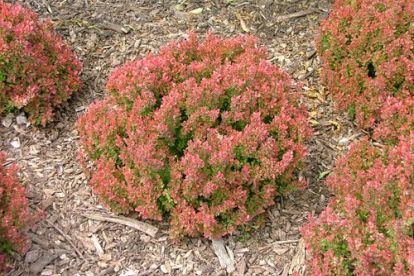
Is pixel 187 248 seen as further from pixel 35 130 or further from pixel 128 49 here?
pixel 128 49

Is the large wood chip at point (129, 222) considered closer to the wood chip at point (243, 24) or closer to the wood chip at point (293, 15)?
the wood chip at point (243, 24)

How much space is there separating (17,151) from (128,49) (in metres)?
1.44

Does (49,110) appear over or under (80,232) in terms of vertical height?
over

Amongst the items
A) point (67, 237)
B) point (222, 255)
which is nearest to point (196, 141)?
point (222, 255)

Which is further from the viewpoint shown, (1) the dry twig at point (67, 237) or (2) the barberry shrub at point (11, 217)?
(1) the dry twig at point (67, 237)

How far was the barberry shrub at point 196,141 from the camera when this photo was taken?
10.6 ft

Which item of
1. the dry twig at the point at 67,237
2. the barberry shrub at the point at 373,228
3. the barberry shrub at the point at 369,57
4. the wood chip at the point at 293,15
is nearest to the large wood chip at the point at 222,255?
the barberry shrub at the point at 373,228

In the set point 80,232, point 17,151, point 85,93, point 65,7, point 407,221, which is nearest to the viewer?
point 407,221

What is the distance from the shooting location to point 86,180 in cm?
378

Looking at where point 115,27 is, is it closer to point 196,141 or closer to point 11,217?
point 196,141

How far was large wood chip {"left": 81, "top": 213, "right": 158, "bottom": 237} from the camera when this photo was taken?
3447 millimetres

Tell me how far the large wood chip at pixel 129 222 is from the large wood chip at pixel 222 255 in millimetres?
405

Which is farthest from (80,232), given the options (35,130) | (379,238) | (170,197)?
(379,238)

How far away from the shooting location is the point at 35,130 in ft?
13.4
